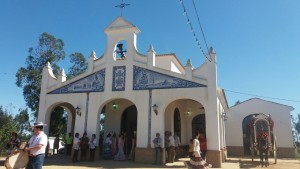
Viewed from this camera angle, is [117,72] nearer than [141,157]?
No

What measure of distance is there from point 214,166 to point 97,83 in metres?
7.70

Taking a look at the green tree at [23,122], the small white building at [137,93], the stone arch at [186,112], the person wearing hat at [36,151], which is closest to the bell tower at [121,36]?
the small white building at [137,93]

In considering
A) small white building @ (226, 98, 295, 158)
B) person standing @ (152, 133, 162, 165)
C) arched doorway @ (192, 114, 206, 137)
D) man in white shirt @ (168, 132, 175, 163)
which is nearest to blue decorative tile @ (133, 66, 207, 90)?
man in white shirt @ (168, 132, 175, 163)

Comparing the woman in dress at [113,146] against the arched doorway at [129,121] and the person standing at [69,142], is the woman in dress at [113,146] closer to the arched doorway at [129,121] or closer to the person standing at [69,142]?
the arched doorway at [129,121]

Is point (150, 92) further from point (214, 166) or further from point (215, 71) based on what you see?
point (214, 166)

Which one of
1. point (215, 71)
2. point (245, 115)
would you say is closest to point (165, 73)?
point (215, 71)

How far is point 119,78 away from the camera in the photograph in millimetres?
15953

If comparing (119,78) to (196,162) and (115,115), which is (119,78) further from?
(196,162)

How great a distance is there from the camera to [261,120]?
1639cm

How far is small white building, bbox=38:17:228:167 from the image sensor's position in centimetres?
1423

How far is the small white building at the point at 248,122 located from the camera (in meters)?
22.4

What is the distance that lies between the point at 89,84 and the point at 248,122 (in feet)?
44.9

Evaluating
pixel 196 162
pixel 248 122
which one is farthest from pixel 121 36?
pixel 248 122

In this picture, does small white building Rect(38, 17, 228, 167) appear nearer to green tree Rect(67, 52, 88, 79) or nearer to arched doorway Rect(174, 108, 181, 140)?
arched doorway Rect(174, 108, 181, 140)
